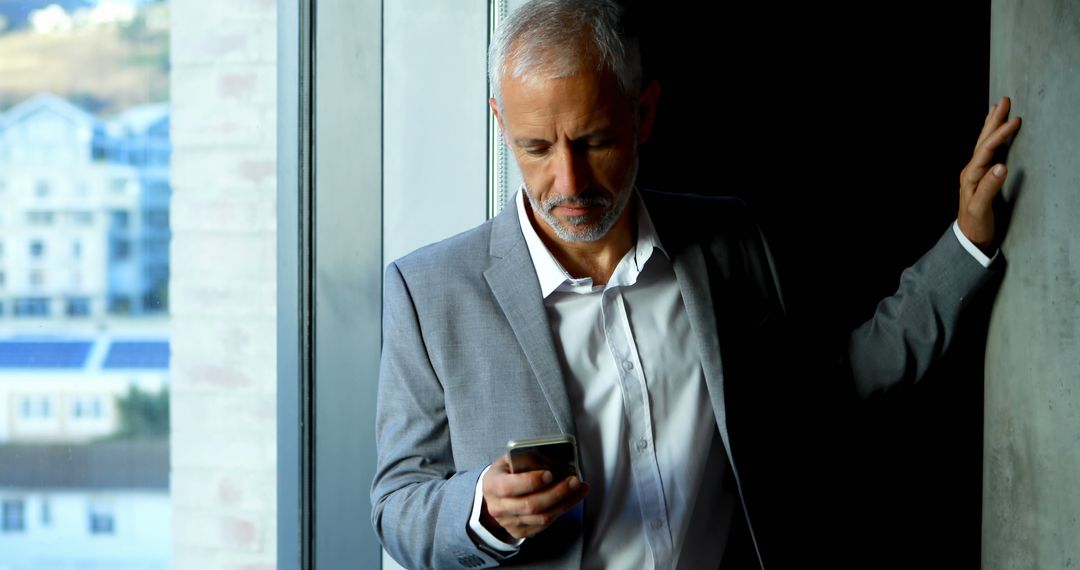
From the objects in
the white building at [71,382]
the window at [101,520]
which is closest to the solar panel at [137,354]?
the white building at [71,382]

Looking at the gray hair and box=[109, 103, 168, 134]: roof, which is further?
box=[109, 103, 168, 134]: roof

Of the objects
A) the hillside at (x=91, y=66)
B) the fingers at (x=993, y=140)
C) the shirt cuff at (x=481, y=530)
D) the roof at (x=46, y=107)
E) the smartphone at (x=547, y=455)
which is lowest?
the shirt cuff at (x=481, y=530)

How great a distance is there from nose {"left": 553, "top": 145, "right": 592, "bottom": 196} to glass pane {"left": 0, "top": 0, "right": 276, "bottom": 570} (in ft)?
2.52

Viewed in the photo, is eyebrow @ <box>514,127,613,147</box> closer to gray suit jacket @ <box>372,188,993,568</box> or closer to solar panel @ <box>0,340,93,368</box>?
gray suit jacket @ <box>372,188,993,568</box>

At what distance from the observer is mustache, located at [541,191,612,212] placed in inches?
68.7

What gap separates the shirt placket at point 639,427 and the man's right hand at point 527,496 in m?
0.29

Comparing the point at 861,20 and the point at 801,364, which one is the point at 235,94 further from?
the point at 861,20

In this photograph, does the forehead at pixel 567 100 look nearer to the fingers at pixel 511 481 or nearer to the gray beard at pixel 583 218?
the gray beard at pixel 583 218

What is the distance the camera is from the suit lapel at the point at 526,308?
1752 mm

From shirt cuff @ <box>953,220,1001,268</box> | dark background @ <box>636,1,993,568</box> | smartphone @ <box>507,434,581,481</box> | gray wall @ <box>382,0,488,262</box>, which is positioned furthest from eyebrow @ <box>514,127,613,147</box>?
dark background @ <box>636,1,993,568</box>

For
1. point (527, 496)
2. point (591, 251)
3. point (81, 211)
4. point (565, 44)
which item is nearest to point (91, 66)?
point (81, 211)

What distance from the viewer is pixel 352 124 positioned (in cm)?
244

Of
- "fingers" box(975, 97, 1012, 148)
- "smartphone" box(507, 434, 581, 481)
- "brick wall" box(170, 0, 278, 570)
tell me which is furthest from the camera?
"brick wall" box(170, 0, 278, 570)

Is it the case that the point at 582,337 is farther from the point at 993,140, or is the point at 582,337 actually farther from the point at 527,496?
the point at 993,140
